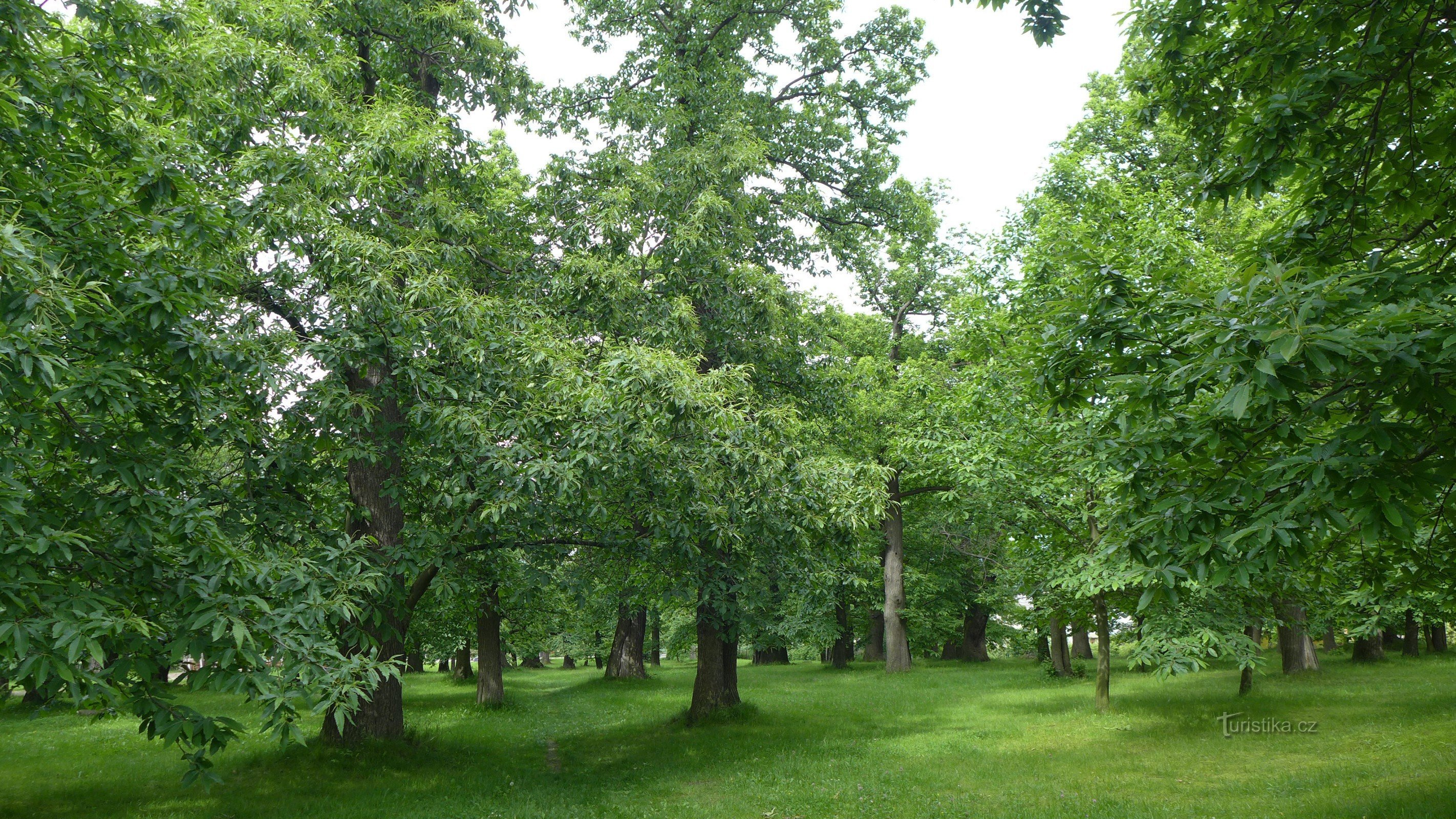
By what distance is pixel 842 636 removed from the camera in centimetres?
3562

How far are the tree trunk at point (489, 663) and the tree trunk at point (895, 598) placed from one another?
46.9ft

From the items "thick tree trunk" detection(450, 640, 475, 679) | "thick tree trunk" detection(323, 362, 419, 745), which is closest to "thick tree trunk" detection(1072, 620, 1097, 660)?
"thick tree trunk" detection(450, 640, 475, 679)

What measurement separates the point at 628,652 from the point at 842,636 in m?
9.39

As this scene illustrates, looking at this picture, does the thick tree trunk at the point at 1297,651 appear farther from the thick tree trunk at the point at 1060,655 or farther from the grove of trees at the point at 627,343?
the thick tree trunk at the point at 1060,655

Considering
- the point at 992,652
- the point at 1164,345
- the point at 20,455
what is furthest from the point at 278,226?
the point at 992,652

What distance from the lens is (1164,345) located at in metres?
7.08

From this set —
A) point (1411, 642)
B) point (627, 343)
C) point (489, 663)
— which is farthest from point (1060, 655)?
point (627, 343)

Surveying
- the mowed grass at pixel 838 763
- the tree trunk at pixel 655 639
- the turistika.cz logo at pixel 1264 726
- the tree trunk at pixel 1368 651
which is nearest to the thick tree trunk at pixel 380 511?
the mowed grass at pixel 838 763

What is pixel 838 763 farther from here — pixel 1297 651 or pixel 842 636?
pixel 842 636

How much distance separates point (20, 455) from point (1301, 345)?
28.5ft

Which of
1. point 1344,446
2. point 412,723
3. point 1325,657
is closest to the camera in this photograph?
point 1344,446

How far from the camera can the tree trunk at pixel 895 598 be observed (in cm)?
3095

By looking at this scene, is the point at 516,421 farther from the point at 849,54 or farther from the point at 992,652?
the point at 992,652

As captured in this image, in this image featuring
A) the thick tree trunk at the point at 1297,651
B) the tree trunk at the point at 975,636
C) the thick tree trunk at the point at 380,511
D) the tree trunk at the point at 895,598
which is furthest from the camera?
the tree trunk at the point at 975,636
